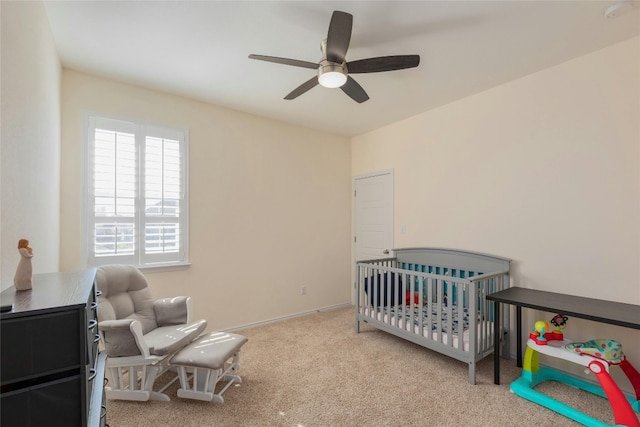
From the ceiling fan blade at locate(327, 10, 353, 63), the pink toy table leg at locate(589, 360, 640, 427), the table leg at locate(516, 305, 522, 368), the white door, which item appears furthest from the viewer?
the white door

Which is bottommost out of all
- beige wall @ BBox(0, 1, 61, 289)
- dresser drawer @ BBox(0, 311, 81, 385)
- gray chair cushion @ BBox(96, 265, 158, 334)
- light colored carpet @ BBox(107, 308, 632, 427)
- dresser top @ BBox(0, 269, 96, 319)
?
light colored carpet @ BBox(107, 308, 632, 427)

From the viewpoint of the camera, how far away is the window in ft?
9.04

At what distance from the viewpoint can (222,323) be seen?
3430 millimetres

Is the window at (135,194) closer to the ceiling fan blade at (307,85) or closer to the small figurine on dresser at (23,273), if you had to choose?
the ceiling fan blade at (307,85)

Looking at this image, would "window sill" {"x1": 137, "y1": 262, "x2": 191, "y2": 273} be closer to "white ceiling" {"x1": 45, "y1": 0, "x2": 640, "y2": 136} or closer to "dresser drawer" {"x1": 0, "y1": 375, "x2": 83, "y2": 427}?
"white ceiling" {"x1": 45, "y1": 0, "x2": 640, "y2": 136}

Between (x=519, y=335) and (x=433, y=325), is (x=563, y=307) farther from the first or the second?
(x=433, y=325)

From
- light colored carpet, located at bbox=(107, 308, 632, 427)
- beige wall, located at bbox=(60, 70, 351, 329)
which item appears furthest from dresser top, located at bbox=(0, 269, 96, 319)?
beige wall, located at bbox=(60, 70, 351, 329)

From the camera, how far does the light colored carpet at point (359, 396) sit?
76.4 inches

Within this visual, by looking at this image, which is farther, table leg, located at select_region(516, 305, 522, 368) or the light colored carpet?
table leg, located at select_region(516, 305, 522, 368)

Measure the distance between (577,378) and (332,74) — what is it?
301 centimetres

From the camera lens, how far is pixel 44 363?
2.73ft

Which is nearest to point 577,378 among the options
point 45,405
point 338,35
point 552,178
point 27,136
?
point 552,178

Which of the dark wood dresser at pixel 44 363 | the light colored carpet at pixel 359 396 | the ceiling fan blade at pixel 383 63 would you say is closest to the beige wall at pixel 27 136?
the dark wood dresser at pixel 44 363

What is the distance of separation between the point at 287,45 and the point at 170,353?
243 cm
